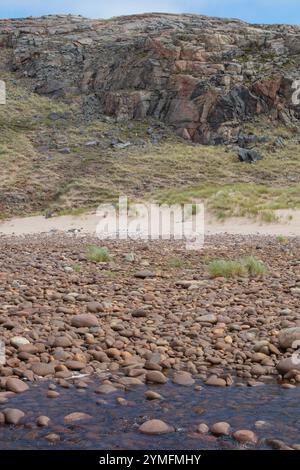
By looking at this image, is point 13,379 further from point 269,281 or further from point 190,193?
point 190,193

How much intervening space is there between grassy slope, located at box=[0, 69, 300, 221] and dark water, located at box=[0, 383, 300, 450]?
1868 centimetres

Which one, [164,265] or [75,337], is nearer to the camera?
[75,337]

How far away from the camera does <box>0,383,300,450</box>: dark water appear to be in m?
3.87

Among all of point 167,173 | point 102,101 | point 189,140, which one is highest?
point 102,101

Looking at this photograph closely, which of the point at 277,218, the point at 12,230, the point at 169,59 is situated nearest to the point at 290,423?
the point at 277,218

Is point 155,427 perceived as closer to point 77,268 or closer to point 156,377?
point 156,377

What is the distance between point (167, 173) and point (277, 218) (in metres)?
12.9

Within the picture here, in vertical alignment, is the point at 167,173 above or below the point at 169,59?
below

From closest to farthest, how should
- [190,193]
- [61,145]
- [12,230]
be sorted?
[12,230], [190,193], [61,145]

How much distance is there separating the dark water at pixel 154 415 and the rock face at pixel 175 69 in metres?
35.7

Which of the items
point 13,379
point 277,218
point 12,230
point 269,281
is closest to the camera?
point 13,379

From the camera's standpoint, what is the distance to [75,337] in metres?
6.15

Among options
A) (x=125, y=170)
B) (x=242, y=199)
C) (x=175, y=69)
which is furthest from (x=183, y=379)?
(x=175, y=69)

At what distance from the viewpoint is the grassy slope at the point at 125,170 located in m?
27.4
